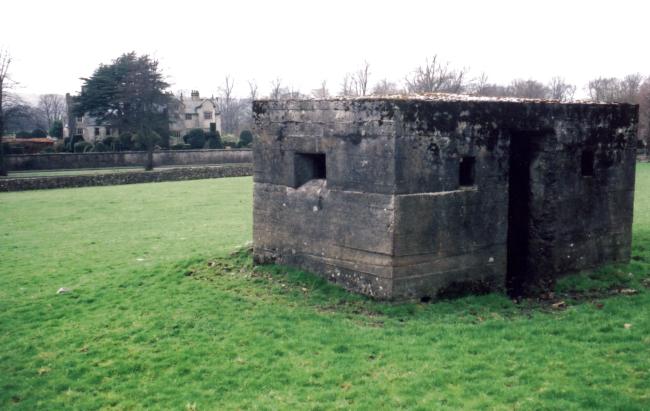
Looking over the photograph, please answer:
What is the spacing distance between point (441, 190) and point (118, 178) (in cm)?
3289

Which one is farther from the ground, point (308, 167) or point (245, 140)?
point (245, 140)

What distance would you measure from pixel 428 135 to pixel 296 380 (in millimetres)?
4125

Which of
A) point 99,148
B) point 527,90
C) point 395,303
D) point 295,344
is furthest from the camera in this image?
point 527,90

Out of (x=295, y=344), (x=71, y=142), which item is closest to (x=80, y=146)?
(x=71, y=142)

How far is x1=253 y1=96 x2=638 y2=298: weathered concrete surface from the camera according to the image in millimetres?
9516

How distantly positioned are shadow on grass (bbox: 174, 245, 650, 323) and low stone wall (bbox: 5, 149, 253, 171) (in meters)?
45.0

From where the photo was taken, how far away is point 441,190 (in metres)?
9.78

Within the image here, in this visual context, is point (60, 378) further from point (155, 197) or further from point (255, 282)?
point (155, 197)

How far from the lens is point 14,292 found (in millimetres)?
12242

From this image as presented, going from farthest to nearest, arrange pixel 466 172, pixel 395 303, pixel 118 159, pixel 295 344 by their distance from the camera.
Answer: pixel 118 159
pixel 466 172
pixel 395 303
pixel 295 344

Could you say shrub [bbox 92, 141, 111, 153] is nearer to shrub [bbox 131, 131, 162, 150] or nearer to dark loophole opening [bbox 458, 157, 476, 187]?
shrub [bbox 131, 131, 162, 150]

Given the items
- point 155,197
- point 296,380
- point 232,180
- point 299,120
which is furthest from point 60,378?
point 232,180

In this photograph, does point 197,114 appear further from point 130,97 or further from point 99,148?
point 99,148

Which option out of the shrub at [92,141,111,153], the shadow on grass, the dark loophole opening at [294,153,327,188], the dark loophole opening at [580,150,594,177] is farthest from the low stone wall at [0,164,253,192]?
the dark loophole opening at [580,150,594,177]
